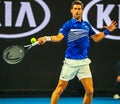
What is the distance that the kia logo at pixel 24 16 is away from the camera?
26.9ft

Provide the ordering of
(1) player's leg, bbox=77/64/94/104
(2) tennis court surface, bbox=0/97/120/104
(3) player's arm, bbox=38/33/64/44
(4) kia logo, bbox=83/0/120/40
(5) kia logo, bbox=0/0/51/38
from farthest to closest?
(4) kia logo, bbox=83/0/120/40
(5) kia logo, bbox=0/0/51/38
(2) tennis court surface, bbox=0/97/120/104
(1) player's leg, bbox=77/64/94/104
(3) player's arm, bbox=38/33/64/44

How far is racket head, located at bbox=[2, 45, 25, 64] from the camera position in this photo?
234 inches

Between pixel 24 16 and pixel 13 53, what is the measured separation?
2.39 meters

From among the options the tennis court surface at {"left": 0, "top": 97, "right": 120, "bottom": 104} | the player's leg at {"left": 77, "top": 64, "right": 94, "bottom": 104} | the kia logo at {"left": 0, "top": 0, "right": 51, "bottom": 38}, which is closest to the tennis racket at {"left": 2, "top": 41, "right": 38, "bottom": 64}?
the player's leg at {"left": 77, "top": 64, "right": 94, "bottom": 104}

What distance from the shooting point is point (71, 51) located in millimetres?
5930

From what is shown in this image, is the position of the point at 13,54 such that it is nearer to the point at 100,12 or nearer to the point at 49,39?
the point at 49,39

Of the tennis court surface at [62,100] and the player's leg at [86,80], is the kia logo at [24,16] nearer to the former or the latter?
the tennis court surface at [62,100]

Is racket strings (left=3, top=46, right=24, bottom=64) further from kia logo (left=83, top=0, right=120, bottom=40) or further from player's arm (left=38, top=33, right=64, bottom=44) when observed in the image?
kia logo (left=83, top=0, right=120, bottom=40)

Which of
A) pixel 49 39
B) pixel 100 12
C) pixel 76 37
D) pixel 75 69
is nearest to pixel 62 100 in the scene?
pixel 100 12

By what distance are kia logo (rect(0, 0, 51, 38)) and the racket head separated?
2.32 meters

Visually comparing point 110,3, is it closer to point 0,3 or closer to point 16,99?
point 0,3

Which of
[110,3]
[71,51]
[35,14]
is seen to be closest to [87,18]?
[110,3]

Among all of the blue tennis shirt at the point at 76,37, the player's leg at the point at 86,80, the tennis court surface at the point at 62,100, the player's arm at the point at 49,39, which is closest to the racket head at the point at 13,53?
the player's arm at the point at 49,39

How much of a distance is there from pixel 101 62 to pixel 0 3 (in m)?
2.52
